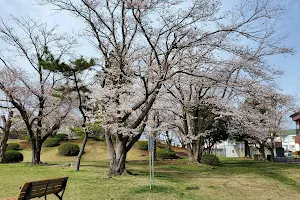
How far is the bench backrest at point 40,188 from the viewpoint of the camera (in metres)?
5.57

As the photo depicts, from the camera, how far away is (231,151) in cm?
5231

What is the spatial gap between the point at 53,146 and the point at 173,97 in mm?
17172

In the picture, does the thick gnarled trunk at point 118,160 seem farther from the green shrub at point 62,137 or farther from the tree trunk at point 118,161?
the green shrub at point 62,137

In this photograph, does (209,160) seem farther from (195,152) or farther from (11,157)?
(11,157)

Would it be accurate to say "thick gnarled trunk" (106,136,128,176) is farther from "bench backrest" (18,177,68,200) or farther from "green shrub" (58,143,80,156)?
"green shrub" (58,143,80,156)

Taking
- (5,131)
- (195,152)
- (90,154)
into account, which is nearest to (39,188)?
(195,152)

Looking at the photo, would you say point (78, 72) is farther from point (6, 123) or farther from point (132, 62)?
point (6, 123)

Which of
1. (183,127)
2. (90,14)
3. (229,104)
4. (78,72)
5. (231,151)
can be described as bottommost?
(231,151)

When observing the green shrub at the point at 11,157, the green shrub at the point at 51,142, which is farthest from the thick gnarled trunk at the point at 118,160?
the green shrub at the point at 51,142

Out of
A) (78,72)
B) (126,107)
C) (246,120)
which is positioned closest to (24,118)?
(78,72)

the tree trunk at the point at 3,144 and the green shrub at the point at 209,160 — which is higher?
the tree trunk at the point at 3,144

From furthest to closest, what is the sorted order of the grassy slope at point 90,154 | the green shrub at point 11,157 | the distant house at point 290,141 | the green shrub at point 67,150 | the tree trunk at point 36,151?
the distant house at point 290,141, the green shrub at point 67,150, the grassy slope at point 90,154, the green shrub at point 11,157, the tree trunk at point 36,151

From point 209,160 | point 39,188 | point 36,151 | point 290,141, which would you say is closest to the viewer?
point 39,188

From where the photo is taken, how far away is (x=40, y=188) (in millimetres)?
5996
